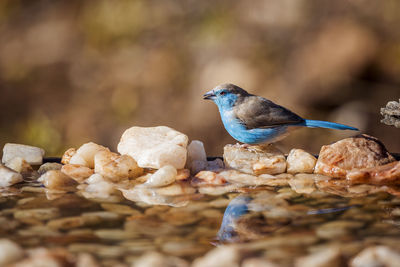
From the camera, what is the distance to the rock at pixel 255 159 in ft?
6.72

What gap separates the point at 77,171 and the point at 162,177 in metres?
0.39

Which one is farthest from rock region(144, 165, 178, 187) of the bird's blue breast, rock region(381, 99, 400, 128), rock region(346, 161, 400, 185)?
rock region(381, 99, 400, 128)

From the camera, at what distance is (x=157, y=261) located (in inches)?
42.9

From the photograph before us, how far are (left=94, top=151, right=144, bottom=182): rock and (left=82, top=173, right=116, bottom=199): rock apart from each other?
59 millimetres

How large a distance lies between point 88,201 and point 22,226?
284 millimetres

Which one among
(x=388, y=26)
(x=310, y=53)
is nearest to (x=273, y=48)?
(x=310, y=53)

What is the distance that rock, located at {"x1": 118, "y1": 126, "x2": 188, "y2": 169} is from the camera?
6.57 ft

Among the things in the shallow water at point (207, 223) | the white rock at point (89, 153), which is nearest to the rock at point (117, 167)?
the white rock at point (89, 153)

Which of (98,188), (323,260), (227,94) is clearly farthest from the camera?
(227,94)

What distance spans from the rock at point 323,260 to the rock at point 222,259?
5.2 inches

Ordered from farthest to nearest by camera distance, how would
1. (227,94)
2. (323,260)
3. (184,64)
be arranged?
1. (184,64)
2. (227,94)
3. (323,260)

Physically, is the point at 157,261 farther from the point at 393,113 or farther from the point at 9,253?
the point at 393,113

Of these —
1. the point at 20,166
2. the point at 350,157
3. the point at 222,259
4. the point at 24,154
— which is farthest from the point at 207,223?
the point at 24,154

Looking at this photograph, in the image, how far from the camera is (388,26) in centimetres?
406
